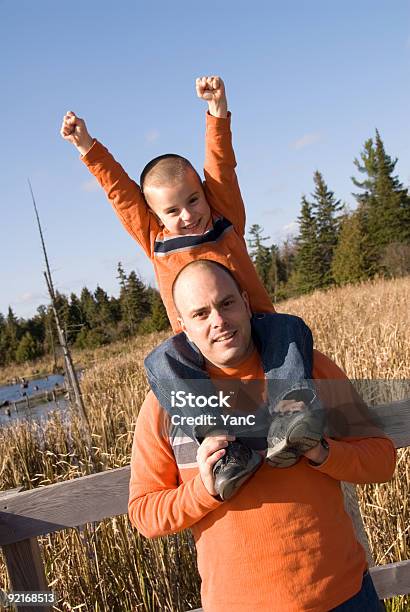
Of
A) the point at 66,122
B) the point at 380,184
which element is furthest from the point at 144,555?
the point at 380,184

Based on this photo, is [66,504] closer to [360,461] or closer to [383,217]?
[360,461]

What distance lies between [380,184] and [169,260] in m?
34.5

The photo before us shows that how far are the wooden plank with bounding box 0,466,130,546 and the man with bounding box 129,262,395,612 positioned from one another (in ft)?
1.69

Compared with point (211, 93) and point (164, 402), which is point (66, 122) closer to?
point (211, 93)

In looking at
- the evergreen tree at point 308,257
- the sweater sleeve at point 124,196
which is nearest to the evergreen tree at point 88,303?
the evergreen tree at point 308,257

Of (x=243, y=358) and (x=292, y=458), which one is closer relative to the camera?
(x=292, y=458)

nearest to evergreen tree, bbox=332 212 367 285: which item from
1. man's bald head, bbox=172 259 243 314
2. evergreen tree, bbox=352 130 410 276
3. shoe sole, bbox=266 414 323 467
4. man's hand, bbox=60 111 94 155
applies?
evergreen tree, bbox=352 130 410 276

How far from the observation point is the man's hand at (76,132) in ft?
6.15

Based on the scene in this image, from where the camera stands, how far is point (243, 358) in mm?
1362

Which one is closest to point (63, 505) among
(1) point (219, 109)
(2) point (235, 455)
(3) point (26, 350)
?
(2) point (235, 455)

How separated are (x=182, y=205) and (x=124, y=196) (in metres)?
0.28

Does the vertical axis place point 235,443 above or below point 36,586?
above

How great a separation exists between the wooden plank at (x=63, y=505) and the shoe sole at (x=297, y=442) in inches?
31.4

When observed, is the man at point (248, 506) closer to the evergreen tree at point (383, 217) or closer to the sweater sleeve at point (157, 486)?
the sweater sleeve at point (157, 486)
